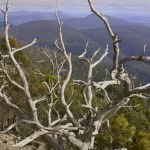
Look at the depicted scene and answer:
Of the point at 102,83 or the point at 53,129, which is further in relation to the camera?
the point at 53,129

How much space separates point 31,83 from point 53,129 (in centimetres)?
3418

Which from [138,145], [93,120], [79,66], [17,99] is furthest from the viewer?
[79,66]

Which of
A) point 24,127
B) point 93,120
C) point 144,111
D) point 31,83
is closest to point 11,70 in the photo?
point 31,83

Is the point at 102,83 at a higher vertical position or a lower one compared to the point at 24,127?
higher

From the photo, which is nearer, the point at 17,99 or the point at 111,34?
the point at 111,34

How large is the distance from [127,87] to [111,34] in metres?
0.94

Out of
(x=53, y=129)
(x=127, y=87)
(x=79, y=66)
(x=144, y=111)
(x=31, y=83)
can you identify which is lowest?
(x=79, y=66)

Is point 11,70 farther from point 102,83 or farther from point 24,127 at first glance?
point 102,83

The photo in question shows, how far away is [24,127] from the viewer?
84.5ft

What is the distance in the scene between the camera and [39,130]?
24.0ft

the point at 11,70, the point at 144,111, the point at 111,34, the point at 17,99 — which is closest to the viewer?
the point at 111,34

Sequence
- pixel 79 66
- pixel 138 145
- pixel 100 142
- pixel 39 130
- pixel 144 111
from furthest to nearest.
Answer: pixel 79 66 → pixel 144 111 → pixel 138 145 → pixel 100 142 → pixel 39 130

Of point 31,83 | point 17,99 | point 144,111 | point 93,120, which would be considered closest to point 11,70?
point 31,83

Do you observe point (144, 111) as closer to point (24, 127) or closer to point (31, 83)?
point (31, 83)
